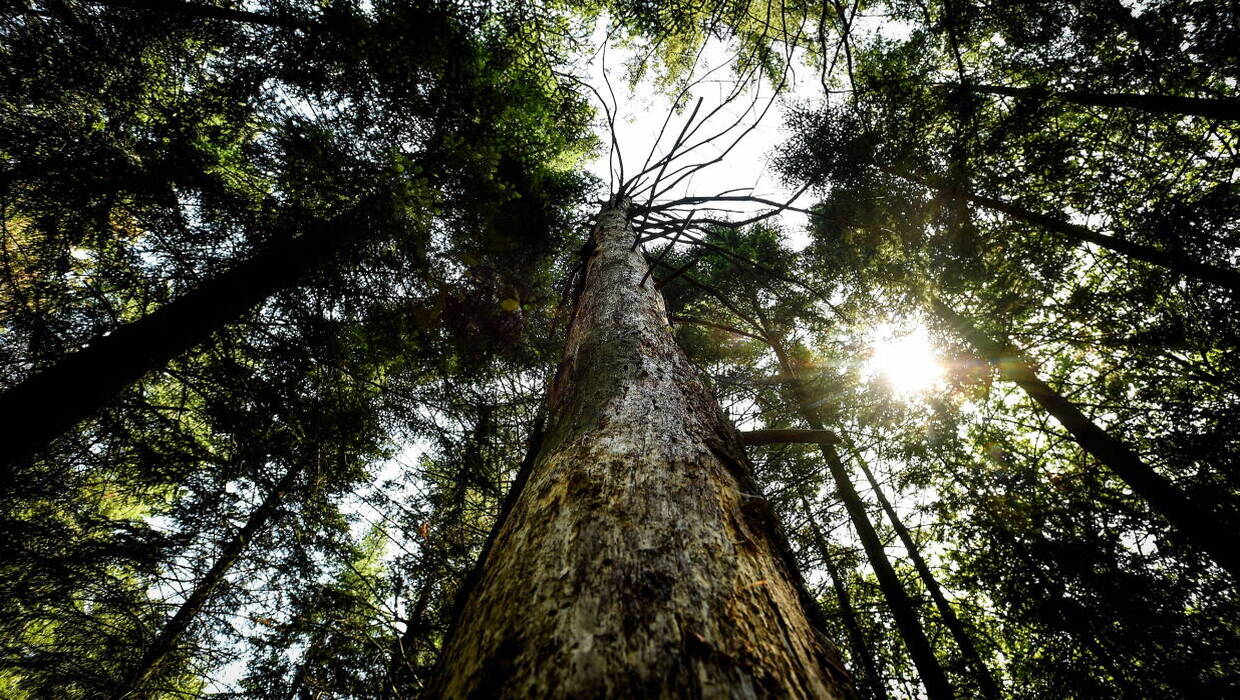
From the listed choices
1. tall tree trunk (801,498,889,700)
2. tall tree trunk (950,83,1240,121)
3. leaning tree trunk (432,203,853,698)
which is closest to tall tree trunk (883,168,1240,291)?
tall tree trunk (950,83,1240,121)

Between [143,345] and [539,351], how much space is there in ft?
10.9

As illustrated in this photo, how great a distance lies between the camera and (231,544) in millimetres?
2818

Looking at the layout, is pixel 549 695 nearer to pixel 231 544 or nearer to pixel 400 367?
pixel 231 544

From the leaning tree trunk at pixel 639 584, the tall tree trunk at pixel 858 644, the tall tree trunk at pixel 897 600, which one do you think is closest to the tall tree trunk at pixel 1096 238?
the tall tree trunk at pixel 897 600

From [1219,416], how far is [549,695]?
6.53 m

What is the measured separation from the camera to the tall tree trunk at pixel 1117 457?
12.3 feet

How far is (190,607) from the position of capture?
2.43 metres

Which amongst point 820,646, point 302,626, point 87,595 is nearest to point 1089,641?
point 820,646

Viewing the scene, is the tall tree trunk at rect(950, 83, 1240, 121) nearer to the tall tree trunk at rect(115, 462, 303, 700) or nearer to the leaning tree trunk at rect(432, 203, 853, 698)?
the leaning tree trunk at rect(432, 203, 853, 698)

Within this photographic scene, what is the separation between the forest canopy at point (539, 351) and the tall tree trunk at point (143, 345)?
0.02 metres

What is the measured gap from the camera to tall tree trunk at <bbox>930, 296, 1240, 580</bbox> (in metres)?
3.76

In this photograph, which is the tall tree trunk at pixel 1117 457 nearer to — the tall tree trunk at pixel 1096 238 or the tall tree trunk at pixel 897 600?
the tall tree trunk at pixel 1096 238

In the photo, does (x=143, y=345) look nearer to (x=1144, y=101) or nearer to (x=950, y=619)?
(x=1144, y=101)

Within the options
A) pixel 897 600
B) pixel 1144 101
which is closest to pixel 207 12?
pixel 897 600
